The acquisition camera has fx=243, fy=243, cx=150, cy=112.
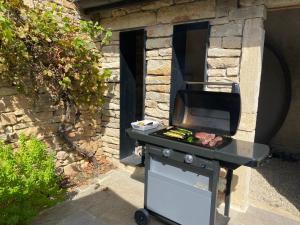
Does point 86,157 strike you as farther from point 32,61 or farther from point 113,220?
point 32,61

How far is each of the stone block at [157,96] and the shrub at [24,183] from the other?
186cm

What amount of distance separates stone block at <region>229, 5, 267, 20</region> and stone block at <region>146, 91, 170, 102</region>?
1.49m

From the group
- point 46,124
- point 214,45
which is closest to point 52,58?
point 46,124

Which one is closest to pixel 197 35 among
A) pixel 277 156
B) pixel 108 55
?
pixel 108 55

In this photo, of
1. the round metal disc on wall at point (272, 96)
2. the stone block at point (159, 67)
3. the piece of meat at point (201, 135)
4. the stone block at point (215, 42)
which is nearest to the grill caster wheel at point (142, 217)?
the piece of meat at point (201, 135)

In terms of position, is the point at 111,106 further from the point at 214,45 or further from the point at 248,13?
the point at 248,13

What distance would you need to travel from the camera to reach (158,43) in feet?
13.0

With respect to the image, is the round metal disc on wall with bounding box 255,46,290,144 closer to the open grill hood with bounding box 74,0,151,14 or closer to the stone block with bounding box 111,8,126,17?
the stone block with bounding box 111,8,126,17

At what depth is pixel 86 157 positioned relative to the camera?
15.8 feet

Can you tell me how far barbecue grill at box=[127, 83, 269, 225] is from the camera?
2.50 meters

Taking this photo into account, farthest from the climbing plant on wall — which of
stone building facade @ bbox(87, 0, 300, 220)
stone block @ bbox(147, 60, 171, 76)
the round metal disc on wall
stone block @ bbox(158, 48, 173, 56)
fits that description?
the round metal disc on wall

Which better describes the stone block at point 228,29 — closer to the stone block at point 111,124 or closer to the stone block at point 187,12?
the stone block at point 187,12

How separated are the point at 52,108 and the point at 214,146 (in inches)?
113

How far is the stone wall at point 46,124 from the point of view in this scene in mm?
3639
